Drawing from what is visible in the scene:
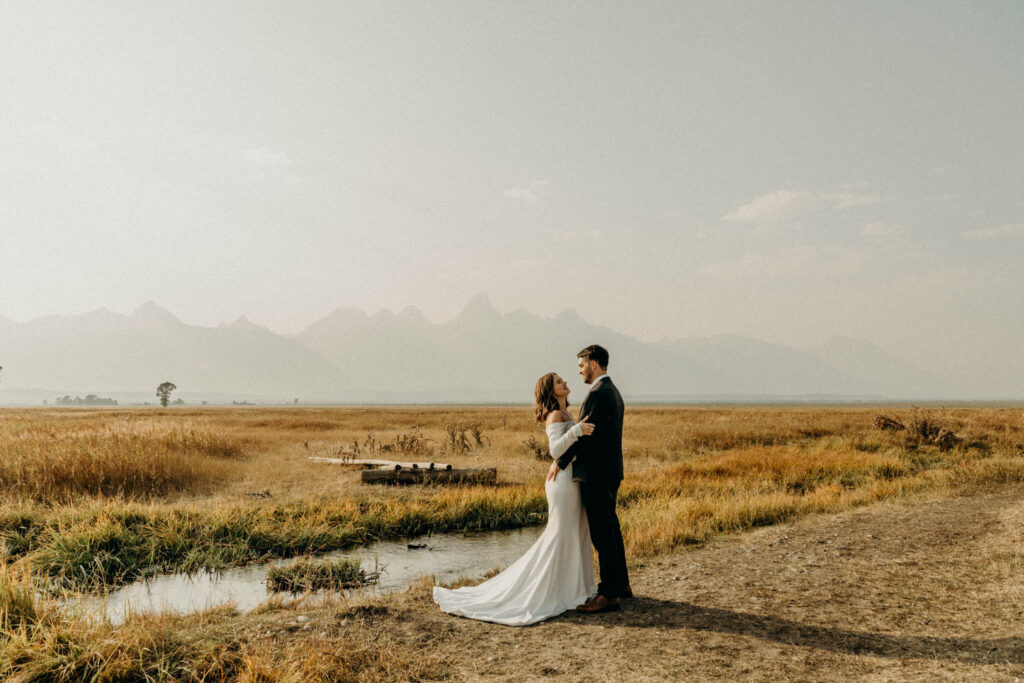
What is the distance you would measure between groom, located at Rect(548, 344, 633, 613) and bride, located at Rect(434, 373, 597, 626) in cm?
17

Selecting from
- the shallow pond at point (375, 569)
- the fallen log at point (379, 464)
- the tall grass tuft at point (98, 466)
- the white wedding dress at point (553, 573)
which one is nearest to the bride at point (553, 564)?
the white wedding dress at point (553, 573)

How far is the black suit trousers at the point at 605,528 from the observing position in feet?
25.8

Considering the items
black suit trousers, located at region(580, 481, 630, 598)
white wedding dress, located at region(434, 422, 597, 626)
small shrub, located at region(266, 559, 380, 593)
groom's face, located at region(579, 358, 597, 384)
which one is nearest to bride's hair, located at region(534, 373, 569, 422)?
white wedding dress, located at region(434, 422, 597, 626)

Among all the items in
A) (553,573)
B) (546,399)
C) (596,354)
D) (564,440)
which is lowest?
(553,573)

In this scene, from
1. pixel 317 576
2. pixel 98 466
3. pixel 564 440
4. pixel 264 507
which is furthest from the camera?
pixel 98 466

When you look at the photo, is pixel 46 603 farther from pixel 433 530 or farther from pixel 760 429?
pixel 760 429

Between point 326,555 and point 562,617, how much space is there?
714 cm

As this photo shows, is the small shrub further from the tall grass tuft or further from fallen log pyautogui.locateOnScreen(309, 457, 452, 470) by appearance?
fallen log pyautogui.locateOnScreen(309, 457, 452, 470)

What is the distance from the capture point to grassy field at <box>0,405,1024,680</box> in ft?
20.3

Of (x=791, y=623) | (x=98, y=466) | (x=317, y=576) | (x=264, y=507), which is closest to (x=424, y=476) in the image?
(x=264, y=507)

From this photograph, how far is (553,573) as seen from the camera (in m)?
8.02

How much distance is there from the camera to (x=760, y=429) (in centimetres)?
3919

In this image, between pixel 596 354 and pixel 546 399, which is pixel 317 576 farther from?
pixel 596 354

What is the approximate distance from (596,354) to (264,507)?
38.6 feet
